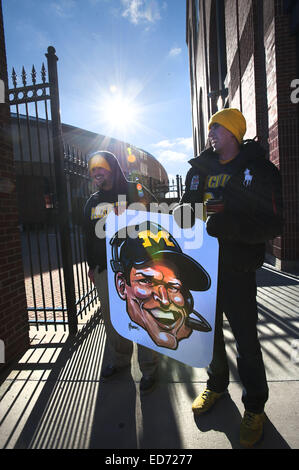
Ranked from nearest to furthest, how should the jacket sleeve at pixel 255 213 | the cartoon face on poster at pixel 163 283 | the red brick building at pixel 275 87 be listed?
the jacket sleeve at pixel 255 213 → the cartoon face on poster at pixel 163 283 → the red brick building at pixel 275 87

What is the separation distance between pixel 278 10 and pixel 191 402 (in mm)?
7468

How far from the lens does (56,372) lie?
2830 millimetres

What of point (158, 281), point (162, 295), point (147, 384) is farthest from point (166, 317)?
point (147, 384)

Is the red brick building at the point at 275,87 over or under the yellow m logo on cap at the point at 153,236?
over

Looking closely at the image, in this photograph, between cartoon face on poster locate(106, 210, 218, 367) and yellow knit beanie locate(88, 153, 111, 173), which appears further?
yellow knit beanie locate(88, 153, 111, 173)

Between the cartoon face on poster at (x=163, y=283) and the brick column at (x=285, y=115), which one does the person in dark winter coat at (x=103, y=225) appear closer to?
the cartoon face on poster at (x=163, y=283)

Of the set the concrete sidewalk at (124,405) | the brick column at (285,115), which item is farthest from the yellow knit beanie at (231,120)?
the brick column at (285,115)

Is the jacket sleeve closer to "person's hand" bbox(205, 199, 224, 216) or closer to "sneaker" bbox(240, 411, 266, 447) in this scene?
"person's hand" bbox(205, 199, 224, 216)

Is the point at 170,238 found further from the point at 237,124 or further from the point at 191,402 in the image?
the point at 191,402

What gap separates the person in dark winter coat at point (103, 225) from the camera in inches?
99.2

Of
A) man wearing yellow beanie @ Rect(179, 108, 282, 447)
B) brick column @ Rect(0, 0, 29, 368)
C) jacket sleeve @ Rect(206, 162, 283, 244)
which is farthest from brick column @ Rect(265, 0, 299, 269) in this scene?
brick column @ Rect(0, 0, 29, 368)

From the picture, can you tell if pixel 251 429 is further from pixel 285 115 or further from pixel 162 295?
pixel 285 115

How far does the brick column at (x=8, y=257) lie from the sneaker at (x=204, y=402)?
210 cm

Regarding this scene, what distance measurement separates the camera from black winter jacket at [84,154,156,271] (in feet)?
8.50
